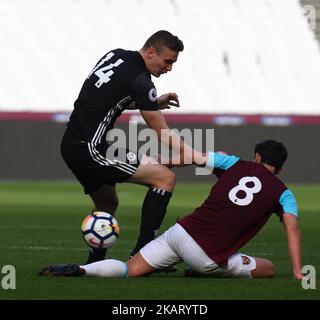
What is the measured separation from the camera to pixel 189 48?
36094mm

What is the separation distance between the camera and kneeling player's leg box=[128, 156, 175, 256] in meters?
9.48

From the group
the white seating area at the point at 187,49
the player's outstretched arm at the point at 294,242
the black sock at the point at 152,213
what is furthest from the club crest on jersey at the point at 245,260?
the white seating area at the point at 187,49

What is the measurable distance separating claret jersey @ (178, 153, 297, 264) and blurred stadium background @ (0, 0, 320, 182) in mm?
24554

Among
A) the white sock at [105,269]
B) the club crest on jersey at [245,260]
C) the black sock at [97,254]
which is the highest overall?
the black sock at [97,254]

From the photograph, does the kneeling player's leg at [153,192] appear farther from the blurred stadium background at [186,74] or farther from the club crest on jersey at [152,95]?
the blurred stadium background at [186,74]

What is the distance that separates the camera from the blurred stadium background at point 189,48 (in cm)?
3450

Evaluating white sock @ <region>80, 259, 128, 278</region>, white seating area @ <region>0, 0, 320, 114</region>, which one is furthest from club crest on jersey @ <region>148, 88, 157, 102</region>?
white seating area @ <region>0, 0, 320, 114</region>

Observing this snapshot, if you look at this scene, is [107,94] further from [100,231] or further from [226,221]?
[226,221]

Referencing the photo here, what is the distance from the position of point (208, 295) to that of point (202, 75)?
1108 inches

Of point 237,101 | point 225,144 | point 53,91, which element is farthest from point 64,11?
point 225,144

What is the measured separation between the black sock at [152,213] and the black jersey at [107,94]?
2.19ft

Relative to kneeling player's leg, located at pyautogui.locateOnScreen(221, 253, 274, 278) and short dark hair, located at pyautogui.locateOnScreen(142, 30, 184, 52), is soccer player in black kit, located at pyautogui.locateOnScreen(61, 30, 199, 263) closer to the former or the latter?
short dark hair, located at pyautogui.locateOnScreen(142, 30, 184, 52)

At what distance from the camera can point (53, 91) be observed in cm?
3438

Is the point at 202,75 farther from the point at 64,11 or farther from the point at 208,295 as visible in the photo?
the point at 208,295
